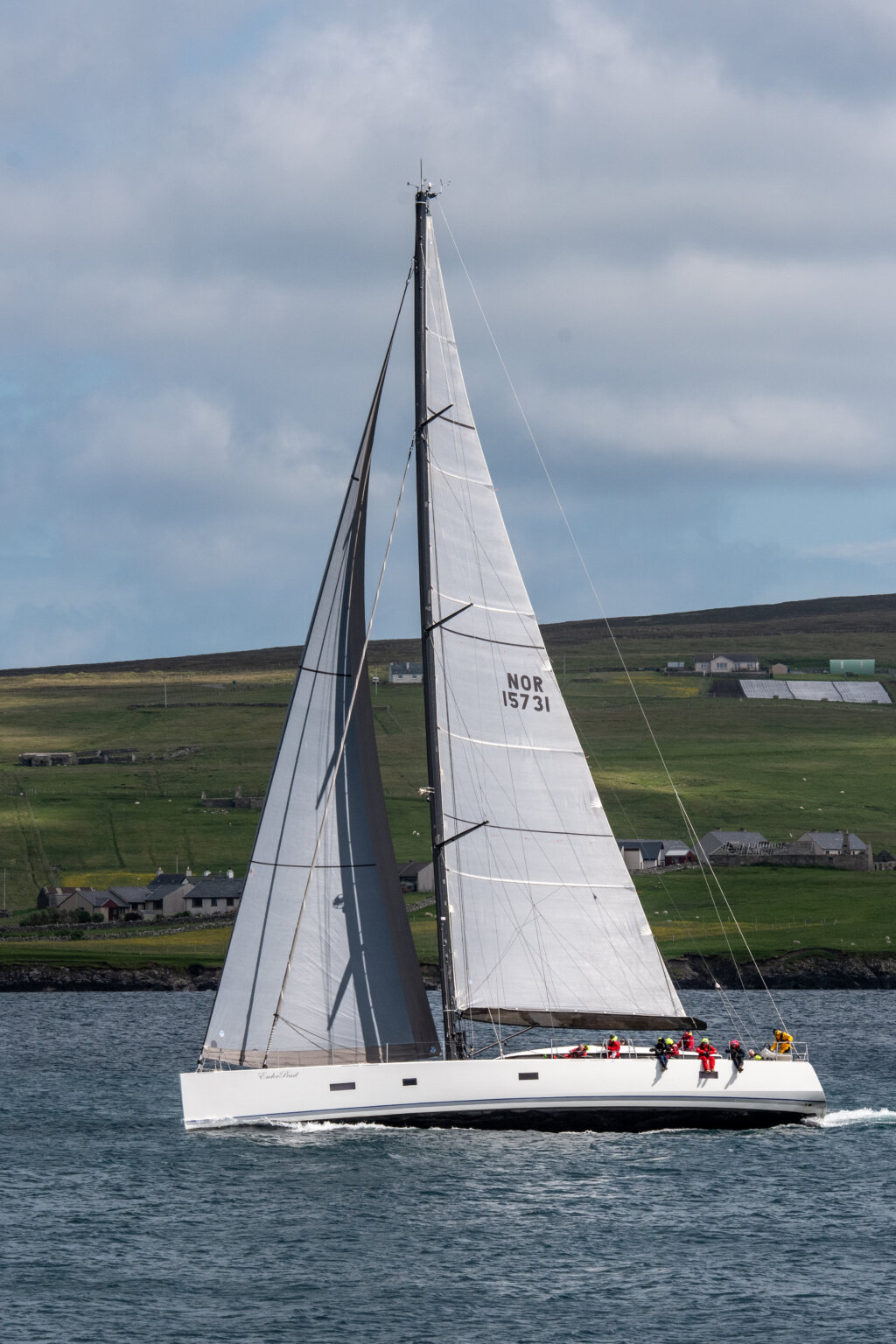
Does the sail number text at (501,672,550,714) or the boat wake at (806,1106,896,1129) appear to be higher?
the sail number text at (501,672,550,714)

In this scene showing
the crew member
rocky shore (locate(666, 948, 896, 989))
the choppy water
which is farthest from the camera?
rocky shore (locate(666, 948, 896, 989))

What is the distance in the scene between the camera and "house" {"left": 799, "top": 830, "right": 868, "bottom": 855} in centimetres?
14712

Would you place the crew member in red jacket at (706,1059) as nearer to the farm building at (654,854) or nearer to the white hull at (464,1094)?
the white hull at (464,1094)

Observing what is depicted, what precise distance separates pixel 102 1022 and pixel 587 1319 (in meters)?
55.8

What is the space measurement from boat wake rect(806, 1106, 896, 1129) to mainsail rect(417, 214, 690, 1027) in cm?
884

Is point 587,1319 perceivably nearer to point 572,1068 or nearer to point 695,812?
point 572,1068

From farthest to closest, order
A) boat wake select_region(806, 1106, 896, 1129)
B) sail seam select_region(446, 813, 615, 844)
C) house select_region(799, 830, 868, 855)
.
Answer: house select_region(799, 830, 868, 855) < boat wake select_region(806, 1106, 896, 1129) < sail seam select_region(446, 813, 615, 844)

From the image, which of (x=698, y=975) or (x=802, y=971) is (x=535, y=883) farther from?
(x=802, y=971)

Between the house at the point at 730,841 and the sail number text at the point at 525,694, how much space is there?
10058 centimetres

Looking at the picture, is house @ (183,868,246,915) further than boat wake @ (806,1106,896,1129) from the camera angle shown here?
Yes

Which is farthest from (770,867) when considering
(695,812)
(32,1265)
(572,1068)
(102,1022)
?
(32,1265)

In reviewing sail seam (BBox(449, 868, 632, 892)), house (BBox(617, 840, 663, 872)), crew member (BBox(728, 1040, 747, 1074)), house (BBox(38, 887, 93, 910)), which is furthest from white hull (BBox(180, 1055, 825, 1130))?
house (BBox(617, 840, 663, 872))

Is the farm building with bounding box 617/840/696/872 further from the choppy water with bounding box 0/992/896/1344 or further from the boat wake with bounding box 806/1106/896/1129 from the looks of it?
the choppy water with bounding box 0/992/896/1344

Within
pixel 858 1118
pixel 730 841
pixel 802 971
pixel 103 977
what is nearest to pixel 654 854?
pixel 730 841
